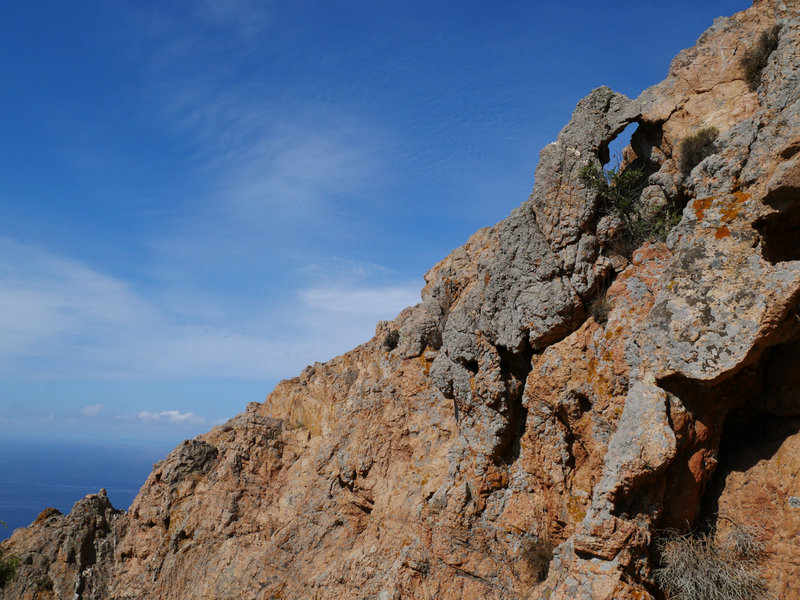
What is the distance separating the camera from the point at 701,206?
10.3 meters

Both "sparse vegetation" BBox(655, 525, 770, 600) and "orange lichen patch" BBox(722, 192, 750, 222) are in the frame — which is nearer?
"sparse vegetation" BBox(655, 525, 770, 600)

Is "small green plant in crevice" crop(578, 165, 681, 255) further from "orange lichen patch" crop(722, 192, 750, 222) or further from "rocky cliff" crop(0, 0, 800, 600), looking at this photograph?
"orange lichen patch" crop(722, 192, 750, 222)

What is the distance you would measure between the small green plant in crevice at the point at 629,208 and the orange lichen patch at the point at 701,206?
1.47 m

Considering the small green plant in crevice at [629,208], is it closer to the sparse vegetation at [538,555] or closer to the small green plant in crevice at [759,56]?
the small green plant in crevice at [759,56]

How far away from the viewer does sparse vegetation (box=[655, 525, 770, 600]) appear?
8633 millimetres

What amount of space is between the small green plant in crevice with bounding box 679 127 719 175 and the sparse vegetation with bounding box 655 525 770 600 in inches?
284

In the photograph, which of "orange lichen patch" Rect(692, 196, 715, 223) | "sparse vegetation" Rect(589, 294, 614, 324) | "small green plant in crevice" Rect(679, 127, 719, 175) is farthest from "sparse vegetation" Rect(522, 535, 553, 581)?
"small green plant in crevice" Rect(679, 127, 719, 175)

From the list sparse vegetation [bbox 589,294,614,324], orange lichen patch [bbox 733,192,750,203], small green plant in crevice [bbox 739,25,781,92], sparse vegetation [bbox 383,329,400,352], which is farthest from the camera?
sparse vegetation [bbox 383,329,400,352]

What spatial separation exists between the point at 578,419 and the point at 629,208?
4.87 metres

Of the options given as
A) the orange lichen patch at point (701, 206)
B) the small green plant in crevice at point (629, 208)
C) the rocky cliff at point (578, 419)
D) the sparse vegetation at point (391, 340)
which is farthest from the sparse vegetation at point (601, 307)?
the sparse vegetation at point (391, 340)

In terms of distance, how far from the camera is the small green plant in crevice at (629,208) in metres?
12.0

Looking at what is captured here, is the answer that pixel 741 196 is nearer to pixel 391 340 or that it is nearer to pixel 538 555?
pixel 538 555

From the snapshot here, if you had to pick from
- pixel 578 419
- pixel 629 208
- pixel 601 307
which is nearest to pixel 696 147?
pixel 629 208

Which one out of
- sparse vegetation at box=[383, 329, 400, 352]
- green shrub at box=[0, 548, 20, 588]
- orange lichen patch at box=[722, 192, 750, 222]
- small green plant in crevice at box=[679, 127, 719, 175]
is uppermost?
small green plant in crevice at box=[679, 127, 719, 175]
